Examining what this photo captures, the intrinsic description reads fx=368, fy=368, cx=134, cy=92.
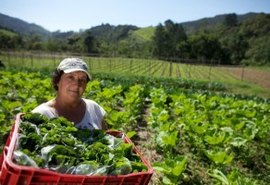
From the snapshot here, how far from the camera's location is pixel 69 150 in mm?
2082

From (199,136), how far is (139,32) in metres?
168

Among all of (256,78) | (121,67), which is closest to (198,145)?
(256,78)

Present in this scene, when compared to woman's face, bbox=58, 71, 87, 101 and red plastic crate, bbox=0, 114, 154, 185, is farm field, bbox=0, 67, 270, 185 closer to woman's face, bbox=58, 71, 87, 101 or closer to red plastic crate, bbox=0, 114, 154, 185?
woman's face, bbox=58, 71, 87, 101

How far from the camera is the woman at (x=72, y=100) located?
302 cm

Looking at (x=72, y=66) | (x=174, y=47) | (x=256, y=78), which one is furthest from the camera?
(x=174, y=47)

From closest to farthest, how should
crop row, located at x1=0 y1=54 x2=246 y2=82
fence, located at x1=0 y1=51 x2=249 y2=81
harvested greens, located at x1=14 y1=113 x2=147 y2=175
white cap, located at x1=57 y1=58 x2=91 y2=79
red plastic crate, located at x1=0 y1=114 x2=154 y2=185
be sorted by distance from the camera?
red plastic crate, located at x1=0 y1=114 x2=154 y2=185 → harvested greens, located at x1=14 y1=113 x2=147 y2=175 → white cap, located at x1=57 y1=58 x2=91 y2=79 → crop row, located at x1=0 y1=54 x2=246 y2=82 → fence, located at x1=0 y1=51 x2=249 y2=81

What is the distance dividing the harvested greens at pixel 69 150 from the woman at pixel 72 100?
54 cm

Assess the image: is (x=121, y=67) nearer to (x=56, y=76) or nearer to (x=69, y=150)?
(x=56, y=76)

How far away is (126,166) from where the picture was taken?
6.75ft

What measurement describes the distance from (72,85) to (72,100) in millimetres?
152

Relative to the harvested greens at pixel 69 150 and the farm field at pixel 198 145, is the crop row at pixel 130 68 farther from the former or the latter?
the harvested greens at pixel 69 150

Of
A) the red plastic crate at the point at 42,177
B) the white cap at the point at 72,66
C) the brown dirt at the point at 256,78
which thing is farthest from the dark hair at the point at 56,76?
the brown dirt at the point at 256,78

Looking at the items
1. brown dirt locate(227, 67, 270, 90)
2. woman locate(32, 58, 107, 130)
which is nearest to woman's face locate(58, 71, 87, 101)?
woman locate(32, 58, 107, 130)

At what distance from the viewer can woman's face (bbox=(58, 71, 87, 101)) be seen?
303 cm
